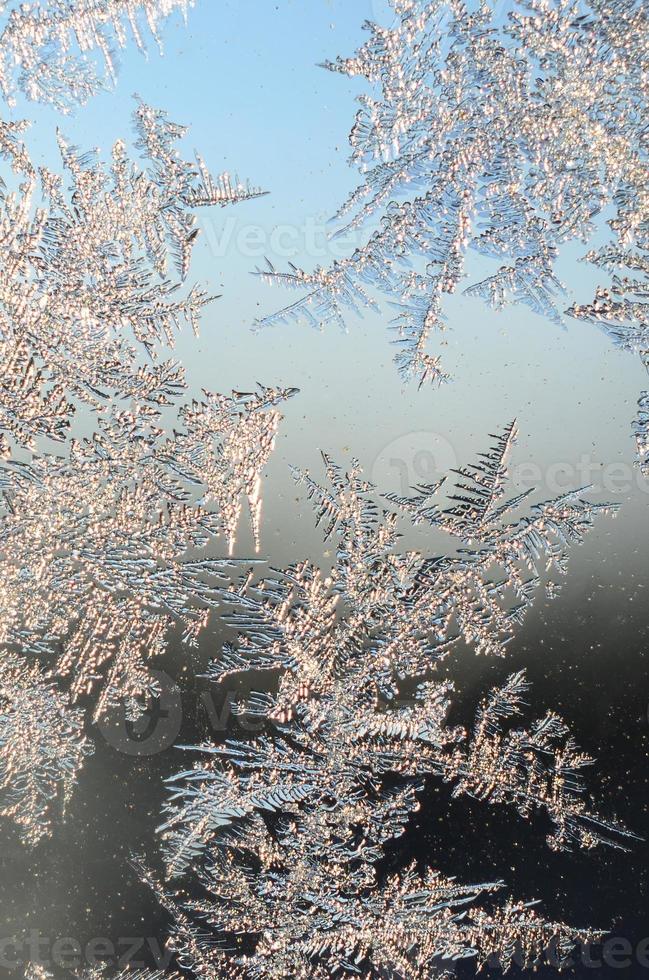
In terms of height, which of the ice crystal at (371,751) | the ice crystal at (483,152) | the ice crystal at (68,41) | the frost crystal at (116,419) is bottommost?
the ice crystal at (371,751)

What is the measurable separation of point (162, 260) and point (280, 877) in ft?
1.43

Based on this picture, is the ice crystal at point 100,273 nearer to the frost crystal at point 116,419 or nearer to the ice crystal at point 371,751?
the frost crystal at point 116,419

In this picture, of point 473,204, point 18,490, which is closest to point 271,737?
point 18,490

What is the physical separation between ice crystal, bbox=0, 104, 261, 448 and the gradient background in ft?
0.05

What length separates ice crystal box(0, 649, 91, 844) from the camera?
0.50 m

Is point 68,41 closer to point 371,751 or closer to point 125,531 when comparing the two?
point 125,531

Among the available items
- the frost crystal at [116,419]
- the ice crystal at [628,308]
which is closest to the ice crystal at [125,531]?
the frost crystal at [116,419]

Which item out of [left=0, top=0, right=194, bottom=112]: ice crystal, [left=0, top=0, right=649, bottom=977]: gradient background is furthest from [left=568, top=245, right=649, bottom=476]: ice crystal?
[left=0, top=0, right=194, bottom=112]: ice crystal

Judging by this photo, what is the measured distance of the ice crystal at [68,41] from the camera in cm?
50

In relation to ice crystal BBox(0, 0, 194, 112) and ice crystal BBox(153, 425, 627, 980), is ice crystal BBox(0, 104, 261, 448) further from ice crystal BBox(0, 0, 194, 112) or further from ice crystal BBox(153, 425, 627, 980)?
ice crystal BBox(153, 425, 627, 980)

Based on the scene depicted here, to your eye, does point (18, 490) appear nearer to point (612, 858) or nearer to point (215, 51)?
point (215, 51)

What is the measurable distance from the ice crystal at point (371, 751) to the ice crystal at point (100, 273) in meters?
0.15

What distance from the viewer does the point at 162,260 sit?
1.61 ft

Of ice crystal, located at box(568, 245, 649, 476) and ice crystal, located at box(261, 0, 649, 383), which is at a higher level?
ice crystal, located at box(261, 0, 649, 383)
